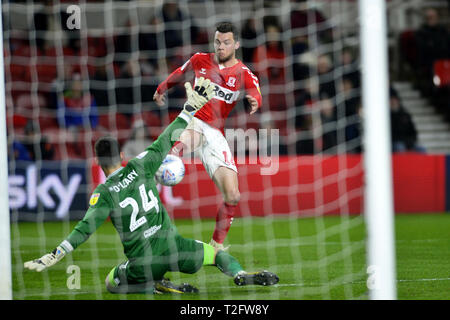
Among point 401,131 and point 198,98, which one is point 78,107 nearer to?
point 401,131

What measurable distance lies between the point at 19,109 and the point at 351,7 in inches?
243

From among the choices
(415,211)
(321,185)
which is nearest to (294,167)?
(321,185)

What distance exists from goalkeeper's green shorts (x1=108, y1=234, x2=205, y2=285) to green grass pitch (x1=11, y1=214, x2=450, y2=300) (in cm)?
13

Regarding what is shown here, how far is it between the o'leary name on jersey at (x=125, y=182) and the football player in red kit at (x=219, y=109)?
1182mm

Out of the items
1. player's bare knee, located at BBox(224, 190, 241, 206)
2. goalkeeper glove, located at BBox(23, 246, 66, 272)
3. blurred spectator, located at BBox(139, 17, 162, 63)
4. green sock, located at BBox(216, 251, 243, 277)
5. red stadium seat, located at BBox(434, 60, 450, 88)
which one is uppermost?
blurred spectator, located at BBox(139, 17, 162, 63)

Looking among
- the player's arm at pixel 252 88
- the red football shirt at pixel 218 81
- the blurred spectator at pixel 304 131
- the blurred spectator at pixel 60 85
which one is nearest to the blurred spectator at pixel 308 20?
the blurred spectator at pixel 304 131

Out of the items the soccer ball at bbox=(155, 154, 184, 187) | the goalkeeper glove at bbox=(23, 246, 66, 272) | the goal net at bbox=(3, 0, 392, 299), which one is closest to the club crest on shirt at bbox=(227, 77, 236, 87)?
the soccer ball at bbox=(155, 154, 184, 187)

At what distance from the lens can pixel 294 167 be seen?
10062 millimetres

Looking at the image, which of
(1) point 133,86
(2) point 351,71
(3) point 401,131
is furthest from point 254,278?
(3) point 401,131

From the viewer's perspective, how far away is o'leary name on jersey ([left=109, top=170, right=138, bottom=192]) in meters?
4.67

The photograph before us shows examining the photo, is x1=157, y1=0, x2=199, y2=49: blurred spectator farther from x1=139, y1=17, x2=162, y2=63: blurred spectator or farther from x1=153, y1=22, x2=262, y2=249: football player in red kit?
x1=153, y1=22, x2=262, y2=249: football player in red kit

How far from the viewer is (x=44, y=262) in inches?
165

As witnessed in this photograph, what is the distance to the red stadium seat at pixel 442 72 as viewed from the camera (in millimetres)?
12391
